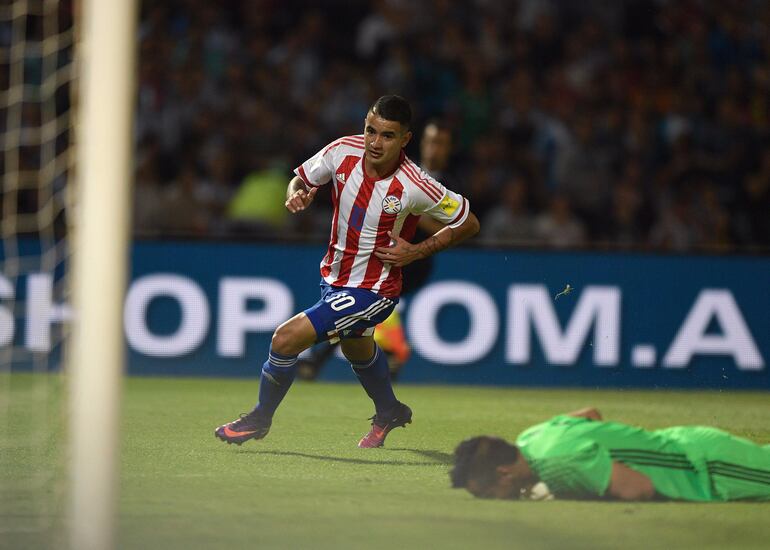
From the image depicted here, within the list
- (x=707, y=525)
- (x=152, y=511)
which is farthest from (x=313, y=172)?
(x=707, y=525)

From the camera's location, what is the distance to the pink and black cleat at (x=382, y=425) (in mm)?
7301

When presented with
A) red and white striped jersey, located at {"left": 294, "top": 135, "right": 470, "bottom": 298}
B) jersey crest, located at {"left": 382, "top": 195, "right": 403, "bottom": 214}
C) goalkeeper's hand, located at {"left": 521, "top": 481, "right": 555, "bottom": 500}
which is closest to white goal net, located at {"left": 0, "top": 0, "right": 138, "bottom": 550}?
red and white striped jersey, located at {"left": 294, "top": 135, "right": 470, "bottom": 298}

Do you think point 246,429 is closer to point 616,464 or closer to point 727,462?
point 616,464

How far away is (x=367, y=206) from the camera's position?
6.97m

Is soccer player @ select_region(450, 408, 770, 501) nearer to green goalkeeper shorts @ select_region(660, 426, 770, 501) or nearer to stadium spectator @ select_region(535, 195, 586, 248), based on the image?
green goalkeeper shorts @ select_region(660, 426, 770, 501)

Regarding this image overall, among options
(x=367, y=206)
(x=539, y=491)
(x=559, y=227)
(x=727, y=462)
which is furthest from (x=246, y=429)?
(x=559, y=227)

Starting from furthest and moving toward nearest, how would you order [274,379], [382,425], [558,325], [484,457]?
[558,325] → [382,425] → [274,379] → [484,457]

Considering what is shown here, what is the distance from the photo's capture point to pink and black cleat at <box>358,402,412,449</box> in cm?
730

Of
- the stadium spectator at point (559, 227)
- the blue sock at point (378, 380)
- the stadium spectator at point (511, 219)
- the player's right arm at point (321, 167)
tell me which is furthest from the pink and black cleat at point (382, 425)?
the stadium spectator at point (559, 227)

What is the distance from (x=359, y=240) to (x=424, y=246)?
349mm

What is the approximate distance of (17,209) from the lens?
1199cm

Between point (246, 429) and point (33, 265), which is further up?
point (33, 265)

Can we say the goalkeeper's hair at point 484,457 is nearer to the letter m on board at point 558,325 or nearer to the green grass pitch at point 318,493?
the green grass pitch at point 318,493

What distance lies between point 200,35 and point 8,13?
1826mm
